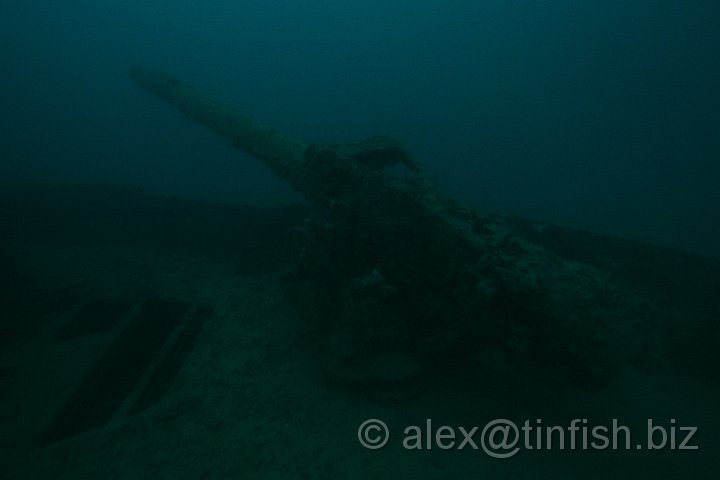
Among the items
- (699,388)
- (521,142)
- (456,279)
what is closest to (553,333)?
(456,279)

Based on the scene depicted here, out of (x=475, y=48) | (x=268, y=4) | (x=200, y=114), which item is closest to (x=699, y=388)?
(x=200, y=114)

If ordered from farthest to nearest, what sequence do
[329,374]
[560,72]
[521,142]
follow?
[560,72] → [521,142] → [329,374]

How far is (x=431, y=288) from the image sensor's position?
3250 millimetres

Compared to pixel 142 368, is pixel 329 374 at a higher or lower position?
higher

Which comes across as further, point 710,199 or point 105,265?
point 710,199

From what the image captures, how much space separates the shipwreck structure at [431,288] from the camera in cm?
243

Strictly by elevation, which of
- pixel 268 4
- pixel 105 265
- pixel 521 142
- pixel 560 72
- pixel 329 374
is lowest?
pixel 329 374

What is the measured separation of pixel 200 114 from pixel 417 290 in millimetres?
6892

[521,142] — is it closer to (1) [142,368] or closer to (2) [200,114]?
(2) [200,114]

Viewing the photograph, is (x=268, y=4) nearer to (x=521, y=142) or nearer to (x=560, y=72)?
(x=560, y=72)

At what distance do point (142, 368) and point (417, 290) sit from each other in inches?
117

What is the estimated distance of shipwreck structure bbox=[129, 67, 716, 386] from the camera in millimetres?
2426

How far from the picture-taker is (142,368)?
3.69 meters

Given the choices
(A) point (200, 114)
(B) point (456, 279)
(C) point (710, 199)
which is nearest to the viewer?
(B) point (456, 279)
